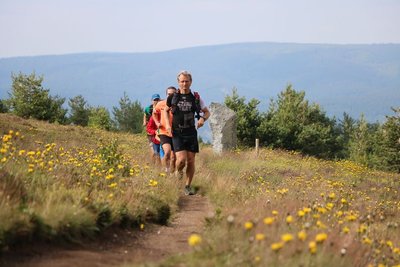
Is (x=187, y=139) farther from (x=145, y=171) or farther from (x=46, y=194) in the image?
(x=46, y=194)

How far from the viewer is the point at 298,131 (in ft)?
145

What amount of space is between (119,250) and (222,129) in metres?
18.1

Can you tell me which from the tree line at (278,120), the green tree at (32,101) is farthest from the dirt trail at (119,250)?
the green tree at (32,101)

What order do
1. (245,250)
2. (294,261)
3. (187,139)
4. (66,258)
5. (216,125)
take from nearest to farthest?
(294,261)
(245,250)
(66,258)
(187,139)
(216,125)

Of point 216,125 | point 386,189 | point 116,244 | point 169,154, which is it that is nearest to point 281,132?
point 216,125

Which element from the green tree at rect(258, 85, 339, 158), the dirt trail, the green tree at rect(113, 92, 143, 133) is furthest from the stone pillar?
the green tree at rect(113, 92, 143, 133)

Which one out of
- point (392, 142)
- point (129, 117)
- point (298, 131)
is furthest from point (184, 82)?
point (129, 117)

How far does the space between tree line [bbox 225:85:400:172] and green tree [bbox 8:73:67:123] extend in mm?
14960

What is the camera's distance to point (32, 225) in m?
4.38

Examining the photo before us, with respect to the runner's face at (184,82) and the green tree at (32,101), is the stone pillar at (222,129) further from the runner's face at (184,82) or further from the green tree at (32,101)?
the green tree at (32,101)

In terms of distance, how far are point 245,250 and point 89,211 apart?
205cm

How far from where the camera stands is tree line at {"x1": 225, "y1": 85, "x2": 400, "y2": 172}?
37.1 meters

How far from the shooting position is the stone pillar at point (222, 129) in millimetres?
22812

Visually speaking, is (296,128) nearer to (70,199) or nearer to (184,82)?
(184,82)
